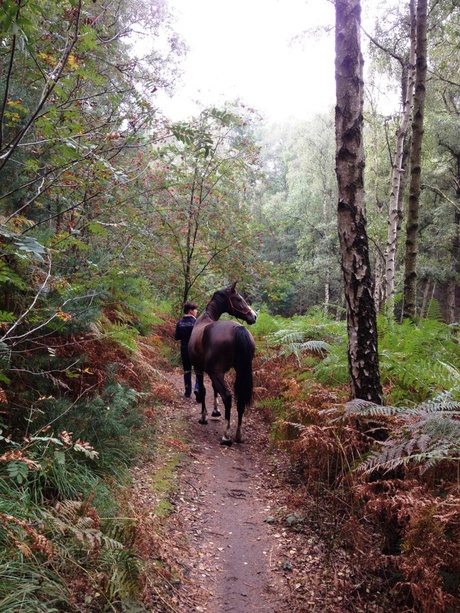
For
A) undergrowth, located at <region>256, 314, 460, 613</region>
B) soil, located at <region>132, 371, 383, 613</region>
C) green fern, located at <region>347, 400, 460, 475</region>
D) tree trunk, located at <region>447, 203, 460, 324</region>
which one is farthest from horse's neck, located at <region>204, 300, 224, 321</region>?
tree trunk, located at <region>447, 203, 460, 324</region>

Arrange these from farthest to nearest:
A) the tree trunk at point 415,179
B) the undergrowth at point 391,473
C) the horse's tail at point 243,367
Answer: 1. the tree trunk at point 415,179
2. the horse's tail at point 243,367
3. the undergrowth at point 391,473

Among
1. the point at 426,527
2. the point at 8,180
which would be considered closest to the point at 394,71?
the point at 8,180

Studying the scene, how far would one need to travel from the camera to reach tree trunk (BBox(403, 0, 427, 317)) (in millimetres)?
8609

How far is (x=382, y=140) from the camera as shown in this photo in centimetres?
2473

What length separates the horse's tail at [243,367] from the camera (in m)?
6.17

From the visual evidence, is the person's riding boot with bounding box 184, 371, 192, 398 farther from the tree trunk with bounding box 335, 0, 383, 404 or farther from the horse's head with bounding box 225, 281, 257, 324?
the tree trunk with bounding box 335, 0, 383, 404

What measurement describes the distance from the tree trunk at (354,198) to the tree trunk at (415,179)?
5194 mm

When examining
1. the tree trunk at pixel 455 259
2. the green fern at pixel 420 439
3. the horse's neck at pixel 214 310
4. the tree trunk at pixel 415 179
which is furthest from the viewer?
Answer: the tree trunk at pixel 455 259

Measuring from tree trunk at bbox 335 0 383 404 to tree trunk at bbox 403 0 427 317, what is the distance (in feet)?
17.0

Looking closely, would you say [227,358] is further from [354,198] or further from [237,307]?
[354,198]

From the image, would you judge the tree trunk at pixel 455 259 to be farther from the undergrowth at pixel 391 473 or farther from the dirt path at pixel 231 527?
the dirt path at pixel 231 527

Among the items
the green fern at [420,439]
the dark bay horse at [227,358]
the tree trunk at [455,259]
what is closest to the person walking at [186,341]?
the dark bay horse at [227,358]

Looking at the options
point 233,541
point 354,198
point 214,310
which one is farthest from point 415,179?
point 233,541

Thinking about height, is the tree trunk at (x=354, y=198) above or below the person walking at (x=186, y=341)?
above
